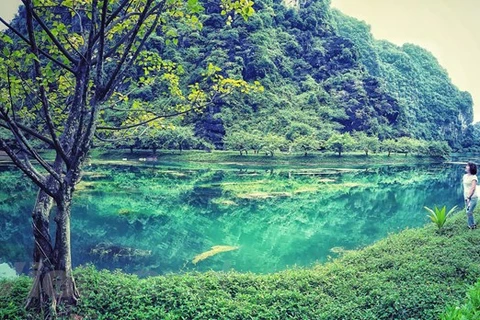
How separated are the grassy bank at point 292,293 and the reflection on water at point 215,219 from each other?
14.9 feet

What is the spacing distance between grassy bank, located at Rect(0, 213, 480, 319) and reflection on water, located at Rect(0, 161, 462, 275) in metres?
4.53

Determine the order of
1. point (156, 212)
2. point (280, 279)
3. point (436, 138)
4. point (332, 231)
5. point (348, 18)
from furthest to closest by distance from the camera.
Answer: point (348, 18) → point (436, 138) → point (156, 212) → point (332, 231) → point (280, 279)

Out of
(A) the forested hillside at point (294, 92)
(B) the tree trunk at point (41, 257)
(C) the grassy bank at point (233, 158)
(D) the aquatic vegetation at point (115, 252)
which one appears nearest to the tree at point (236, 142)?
(A) the forested hillside at point (294, 92)

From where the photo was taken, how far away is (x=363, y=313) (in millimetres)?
4918

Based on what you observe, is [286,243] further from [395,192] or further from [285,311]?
[395,192]

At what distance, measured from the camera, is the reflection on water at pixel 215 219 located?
37.4 feet

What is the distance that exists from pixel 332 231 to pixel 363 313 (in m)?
10.5

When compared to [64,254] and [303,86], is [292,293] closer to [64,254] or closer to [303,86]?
[64,254]

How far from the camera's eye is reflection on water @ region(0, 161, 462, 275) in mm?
11398

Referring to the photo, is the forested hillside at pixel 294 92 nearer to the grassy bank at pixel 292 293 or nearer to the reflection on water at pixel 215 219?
the reflection on water at pixel 215 219

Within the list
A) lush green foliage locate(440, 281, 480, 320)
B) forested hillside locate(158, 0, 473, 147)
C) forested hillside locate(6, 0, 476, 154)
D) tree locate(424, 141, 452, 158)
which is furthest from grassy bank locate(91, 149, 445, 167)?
lush green foliage locate(440, 281, 480, 320)

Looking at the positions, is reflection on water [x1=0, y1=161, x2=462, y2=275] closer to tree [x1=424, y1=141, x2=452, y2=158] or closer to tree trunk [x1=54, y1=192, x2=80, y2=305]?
tree trunk [x1=54, y1=192, x2=80, y2=305]

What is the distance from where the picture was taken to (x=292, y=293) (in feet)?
18.0

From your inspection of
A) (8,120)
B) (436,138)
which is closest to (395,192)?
(8,120)
